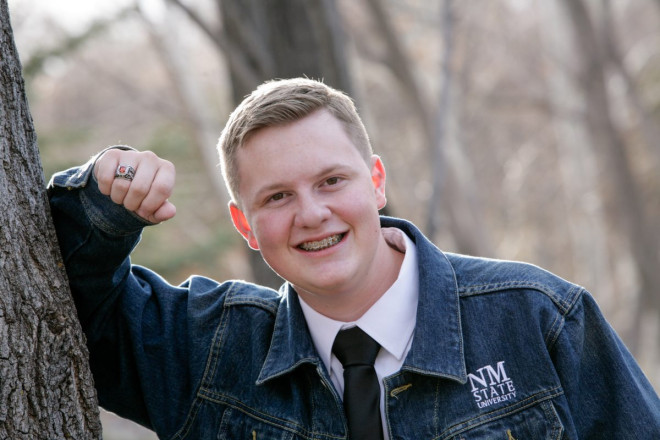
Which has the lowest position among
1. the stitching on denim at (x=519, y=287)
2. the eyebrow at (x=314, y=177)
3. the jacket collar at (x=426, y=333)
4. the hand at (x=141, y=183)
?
the jacket collar at (x=426, y=333)

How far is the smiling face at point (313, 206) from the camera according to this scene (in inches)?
102

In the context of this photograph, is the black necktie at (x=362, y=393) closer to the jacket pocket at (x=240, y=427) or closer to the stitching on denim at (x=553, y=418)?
the jacket pocket at (x=240, y=427)

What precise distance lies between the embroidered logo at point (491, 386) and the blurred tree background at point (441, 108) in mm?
3037

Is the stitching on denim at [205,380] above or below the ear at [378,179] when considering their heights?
below

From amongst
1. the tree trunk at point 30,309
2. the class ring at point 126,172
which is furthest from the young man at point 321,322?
the tree trunk at point 30,309

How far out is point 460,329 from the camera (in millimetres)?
2598

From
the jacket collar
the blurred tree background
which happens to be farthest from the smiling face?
the blurred tree background

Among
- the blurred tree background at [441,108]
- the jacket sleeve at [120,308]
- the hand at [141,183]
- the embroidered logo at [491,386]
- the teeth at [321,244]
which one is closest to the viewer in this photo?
the hand at [141,183]

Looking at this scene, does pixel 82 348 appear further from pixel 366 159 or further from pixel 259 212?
pixel 366 159

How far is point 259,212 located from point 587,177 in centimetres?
1199

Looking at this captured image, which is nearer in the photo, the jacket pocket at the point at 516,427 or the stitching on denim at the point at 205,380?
the jacket pocket at the point at 516,427

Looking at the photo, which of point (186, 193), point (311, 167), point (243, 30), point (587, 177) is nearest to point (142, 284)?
point (311, 167)

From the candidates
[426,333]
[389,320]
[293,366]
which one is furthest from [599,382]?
[293,366]

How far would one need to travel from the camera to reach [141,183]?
226 cm
